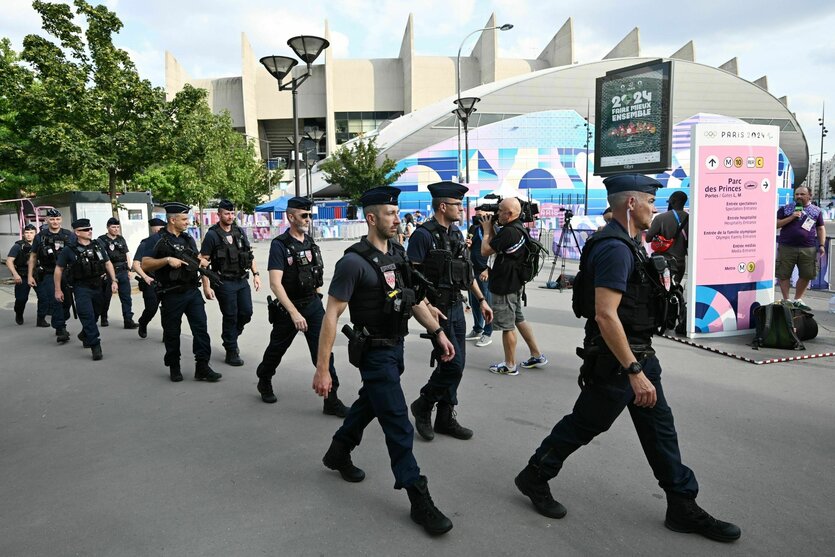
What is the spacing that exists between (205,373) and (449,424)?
2862 millimetres

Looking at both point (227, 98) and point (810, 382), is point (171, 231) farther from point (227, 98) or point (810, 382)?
point (227, 98)

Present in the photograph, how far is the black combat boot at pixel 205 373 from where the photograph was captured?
561cm

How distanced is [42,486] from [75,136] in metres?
11.3

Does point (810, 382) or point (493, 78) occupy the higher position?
point (493, 78)

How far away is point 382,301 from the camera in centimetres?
304

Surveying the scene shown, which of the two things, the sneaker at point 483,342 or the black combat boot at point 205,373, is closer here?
the black combat boot at point 205,373

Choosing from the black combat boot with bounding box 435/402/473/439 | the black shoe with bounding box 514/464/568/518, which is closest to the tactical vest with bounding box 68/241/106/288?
the black combat boot with bounding box 435/402/473/439

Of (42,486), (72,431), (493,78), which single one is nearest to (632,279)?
(42,486)

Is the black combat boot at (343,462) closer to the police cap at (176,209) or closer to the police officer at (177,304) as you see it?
the police officer at (177,304)

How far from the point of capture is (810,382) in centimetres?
511

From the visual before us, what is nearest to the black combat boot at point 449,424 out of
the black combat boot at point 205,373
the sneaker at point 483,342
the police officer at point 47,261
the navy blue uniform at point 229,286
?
the black combat boot at point 205,373

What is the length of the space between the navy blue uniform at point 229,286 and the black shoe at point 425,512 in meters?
3.89

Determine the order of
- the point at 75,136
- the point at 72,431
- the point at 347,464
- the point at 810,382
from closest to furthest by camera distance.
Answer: the point at 347,464 < the point at 72,431 < the point at 810,382 < the point at 75,136

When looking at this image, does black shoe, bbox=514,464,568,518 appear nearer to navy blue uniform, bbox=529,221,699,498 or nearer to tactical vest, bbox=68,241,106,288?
navy blue uniform, bbox=529,221,699,498
